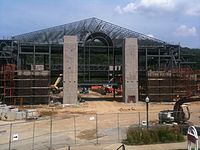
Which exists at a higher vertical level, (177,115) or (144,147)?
(177,115)

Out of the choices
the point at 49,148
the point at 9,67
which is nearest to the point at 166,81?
the point at 9,67

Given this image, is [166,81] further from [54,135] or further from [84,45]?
[54,135]

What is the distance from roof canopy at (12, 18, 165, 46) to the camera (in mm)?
91475

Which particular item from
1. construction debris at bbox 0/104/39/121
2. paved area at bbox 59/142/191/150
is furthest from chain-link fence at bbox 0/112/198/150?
construction debris at bbox 0/104/39/121

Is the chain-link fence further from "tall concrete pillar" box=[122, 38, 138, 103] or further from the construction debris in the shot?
"tall concrete pillar" box=[122, 38, 138, 103]

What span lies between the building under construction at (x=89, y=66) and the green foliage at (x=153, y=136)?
42.5 m

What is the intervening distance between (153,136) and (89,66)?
54.7 meters

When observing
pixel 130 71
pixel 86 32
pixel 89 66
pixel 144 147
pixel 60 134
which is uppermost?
pixel 86 32

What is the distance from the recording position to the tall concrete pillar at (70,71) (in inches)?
2867

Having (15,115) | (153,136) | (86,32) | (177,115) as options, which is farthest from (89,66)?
(153,136)

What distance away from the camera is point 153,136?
3167 centimetres

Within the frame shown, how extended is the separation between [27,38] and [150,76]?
35.6 metres

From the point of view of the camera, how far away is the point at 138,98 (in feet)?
257

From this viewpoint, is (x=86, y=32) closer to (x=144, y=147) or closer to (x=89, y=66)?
(x=89, y=66)
